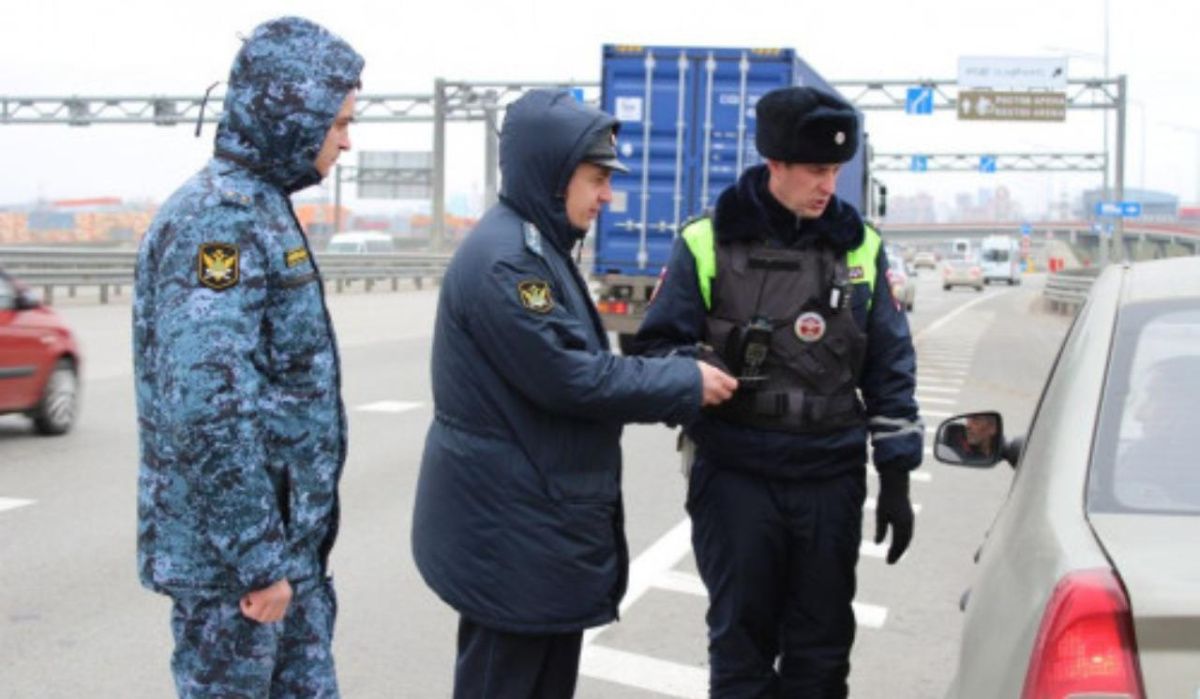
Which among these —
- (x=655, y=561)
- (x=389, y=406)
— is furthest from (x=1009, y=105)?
(x=655, y=561)

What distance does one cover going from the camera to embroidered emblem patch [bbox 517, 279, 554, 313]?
3178mm

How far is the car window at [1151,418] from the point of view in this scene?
2.54m

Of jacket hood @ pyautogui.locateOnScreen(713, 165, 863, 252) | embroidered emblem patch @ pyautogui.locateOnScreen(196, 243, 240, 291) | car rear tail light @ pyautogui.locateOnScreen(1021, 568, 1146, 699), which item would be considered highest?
jacket hood @ pyautogui.locateOnScreen(713, 165, 863, 252)

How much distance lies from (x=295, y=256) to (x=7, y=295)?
8.87 metres

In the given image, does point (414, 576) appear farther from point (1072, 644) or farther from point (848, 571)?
point (1072, 644)

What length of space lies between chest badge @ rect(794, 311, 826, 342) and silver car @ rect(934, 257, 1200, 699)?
673 millimetres

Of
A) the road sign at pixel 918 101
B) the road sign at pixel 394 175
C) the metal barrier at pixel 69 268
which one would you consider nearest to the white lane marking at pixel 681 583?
the metal barrier at pixel 69 268

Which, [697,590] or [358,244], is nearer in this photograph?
[697,590]

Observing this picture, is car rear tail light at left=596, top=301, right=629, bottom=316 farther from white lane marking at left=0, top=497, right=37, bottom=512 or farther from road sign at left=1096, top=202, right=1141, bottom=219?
road sign at left=1096, top=202, right=1141, bottom=219

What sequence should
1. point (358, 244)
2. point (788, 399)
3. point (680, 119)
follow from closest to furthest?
point (788, 399), point (680, 119), point (358, 244)

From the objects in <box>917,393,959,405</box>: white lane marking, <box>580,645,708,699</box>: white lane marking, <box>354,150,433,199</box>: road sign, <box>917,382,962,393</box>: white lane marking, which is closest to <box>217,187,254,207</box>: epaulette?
<box>580,645,708,699</box>: white lane marking

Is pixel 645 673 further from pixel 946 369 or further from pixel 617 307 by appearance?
pixel 946 369

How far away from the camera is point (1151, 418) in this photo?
109 inches

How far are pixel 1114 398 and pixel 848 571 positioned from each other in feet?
4.37
